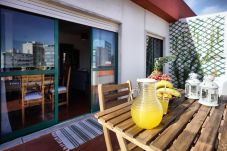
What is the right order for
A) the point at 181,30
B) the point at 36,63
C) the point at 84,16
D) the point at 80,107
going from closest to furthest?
the point at 36,63
the point at 84,16
the point at 80,107
the point at 181,30

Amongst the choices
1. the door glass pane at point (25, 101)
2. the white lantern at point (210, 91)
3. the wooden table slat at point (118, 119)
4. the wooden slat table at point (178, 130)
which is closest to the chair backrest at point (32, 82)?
the door glass pane at point (25, 101)

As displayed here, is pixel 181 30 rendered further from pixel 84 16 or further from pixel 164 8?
pixel 84 16

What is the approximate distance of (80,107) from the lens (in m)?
3.55

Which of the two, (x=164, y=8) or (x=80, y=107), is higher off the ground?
(x=164, y=8)

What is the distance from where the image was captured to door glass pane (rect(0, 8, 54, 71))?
1918mm

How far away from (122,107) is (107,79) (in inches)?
85.6

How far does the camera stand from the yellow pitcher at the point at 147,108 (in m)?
0.85

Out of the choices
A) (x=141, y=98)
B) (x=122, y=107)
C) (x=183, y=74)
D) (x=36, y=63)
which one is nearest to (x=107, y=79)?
(x=36, y=63)

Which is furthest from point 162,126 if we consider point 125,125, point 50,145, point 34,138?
point 34,138

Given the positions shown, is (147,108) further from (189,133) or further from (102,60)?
(102,60)

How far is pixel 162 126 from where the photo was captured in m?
0.92

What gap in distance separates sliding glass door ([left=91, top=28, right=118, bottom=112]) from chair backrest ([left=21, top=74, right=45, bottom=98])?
3.29 feet

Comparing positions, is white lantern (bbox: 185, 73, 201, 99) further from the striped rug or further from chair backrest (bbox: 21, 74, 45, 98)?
chair backrest (bbox: 21, 74, 45, 98)

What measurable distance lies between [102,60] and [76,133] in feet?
5.09
